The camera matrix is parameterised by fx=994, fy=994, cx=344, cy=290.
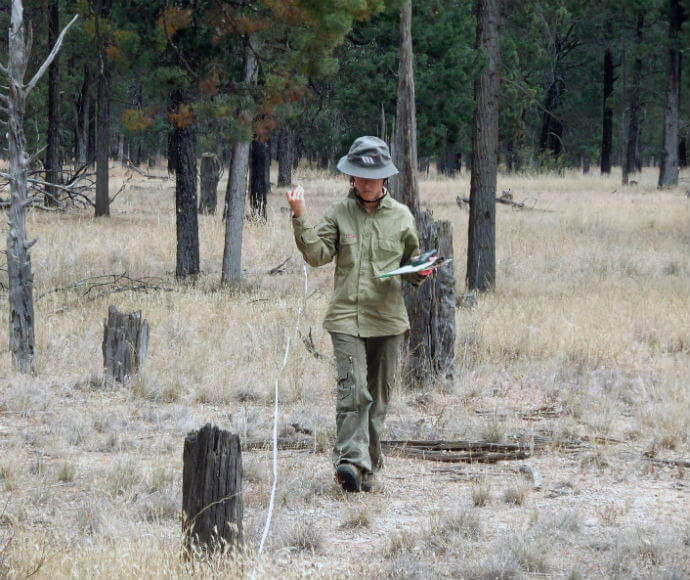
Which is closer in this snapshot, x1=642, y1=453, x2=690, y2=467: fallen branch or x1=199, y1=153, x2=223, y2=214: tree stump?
x1=642, y1=453, x2=690, y2=467: fallen branch

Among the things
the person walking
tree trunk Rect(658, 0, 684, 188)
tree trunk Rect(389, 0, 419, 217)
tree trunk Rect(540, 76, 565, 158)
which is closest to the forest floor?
the person walking

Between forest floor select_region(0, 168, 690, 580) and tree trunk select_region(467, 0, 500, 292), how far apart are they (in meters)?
0.54

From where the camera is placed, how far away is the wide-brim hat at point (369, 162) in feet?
17.3

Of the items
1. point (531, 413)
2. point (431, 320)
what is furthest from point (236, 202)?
point (531, 413)

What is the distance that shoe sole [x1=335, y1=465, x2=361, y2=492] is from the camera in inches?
212

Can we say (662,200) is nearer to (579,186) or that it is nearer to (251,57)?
(579,186)

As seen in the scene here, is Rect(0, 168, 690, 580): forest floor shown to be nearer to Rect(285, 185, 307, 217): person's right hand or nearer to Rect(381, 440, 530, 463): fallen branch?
Rect(381, 440, 530, 463): fallen branch

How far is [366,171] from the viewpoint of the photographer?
5285mm

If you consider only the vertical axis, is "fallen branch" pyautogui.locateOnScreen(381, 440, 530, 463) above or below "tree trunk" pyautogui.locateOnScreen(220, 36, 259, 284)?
below

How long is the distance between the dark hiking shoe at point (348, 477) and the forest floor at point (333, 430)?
64mm

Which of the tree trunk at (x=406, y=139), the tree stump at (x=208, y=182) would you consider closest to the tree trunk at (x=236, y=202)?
the tree trunk at (x=406, y=139)

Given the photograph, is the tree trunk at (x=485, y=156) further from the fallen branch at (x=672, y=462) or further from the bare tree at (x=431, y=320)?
the fallen branch at (x=672, y=462)

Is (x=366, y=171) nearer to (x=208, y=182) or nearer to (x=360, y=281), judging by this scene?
(x=360, y=281)

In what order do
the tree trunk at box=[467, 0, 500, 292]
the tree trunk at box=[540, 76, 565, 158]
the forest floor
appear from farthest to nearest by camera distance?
the tree trunk at box=[540, 76, 565, 158], the tree trunk at box=[467, 0, 500, 292], the forest floor
